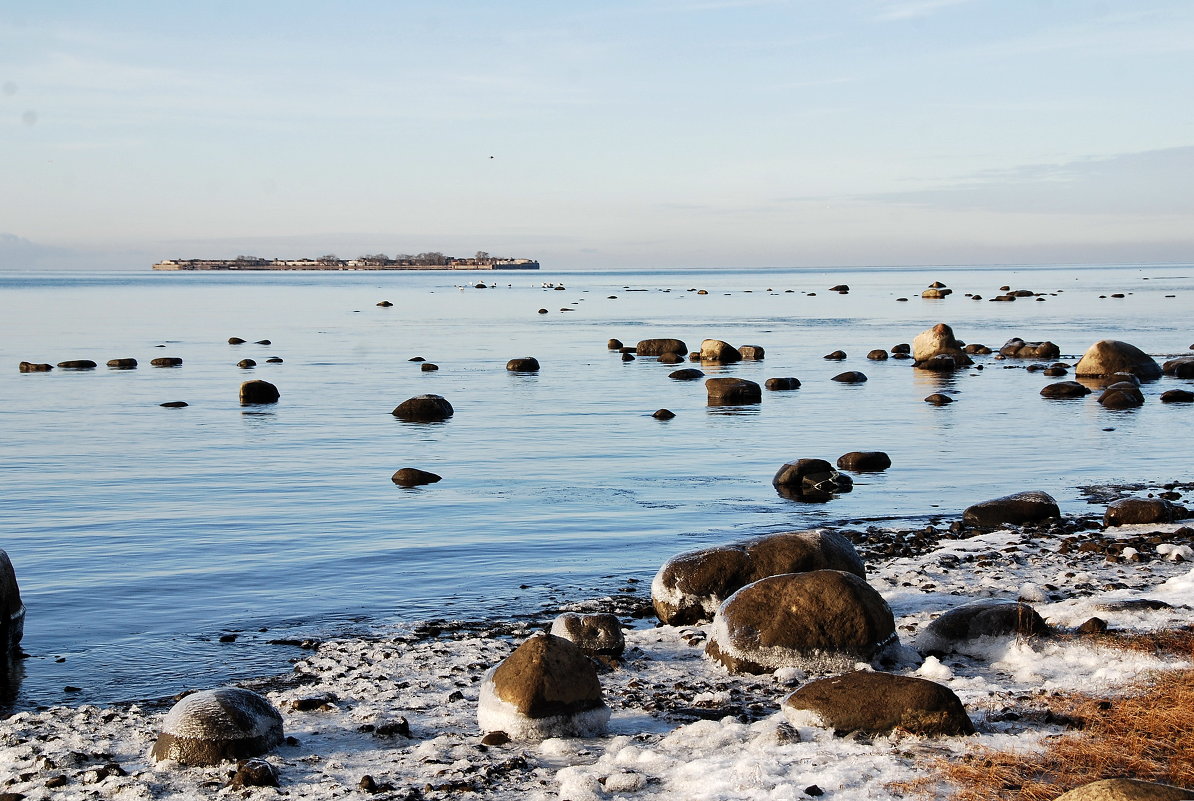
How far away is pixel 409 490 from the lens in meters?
20.5

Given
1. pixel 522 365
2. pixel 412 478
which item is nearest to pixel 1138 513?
pixel 412 478

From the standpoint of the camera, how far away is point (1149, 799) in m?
5.92

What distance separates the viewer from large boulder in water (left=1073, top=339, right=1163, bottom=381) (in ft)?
129

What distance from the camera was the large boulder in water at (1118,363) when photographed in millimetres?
39188

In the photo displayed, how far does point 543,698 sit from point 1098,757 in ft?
12.4

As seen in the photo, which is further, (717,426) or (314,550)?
(717,426)

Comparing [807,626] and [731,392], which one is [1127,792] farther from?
[731,392]

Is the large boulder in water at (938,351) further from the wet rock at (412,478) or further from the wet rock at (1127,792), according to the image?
the wet rock at (1127,792)

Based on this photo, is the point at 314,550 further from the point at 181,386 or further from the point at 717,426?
the point at 181,386

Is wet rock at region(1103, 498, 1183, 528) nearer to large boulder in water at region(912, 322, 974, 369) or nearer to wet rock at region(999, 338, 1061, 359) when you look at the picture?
large boulder in water at region(912, 322, 974, 369)

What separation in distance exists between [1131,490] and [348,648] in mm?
13956

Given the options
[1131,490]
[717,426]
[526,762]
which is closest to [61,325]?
[717,426]

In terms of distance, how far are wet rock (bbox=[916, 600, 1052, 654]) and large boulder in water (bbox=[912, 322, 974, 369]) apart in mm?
35236

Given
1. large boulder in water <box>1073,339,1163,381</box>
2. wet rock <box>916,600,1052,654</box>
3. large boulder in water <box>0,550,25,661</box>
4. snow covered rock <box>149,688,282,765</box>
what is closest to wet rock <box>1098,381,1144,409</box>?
large boulder in water <box>1073,339,1163,381</box>
